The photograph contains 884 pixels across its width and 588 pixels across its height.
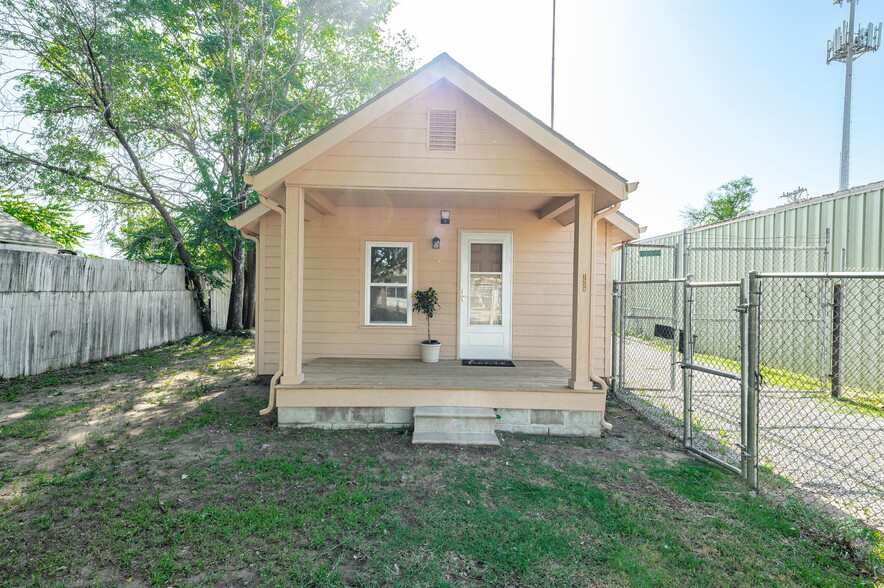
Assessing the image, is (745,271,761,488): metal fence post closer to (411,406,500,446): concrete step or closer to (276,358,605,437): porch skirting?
(276,358,605,437): porch skirting

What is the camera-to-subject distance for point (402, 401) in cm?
459

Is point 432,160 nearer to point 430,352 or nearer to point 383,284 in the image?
point 383,284

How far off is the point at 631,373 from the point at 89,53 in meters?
13.3

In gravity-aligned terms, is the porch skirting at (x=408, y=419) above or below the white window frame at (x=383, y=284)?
below

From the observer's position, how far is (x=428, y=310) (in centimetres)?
614

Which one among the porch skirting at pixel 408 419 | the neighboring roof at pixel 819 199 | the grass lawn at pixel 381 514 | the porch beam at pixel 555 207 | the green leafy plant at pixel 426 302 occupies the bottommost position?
the grass lawn at pixel 381 514

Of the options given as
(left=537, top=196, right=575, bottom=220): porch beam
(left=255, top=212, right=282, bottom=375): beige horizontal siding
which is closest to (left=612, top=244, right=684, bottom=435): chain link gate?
(left=537, top=196, right=575, bottom=220): porch beam

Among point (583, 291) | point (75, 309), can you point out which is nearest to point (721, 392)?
point (583, 291)

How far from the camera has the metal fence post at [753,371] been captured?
3.18m

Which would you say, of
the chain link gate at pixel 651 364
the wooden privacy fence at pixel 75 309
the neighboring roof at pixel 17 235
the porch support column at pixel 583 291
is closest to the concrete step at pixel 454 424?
the porch support column at pixel 583 291

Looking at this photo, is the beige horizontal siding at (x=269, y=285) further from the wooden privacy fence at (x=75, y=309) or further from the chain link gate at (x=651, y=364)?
the chain link gate at (x=651, y=364)

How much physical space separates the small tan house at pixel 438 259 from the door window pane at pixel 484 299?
0.9 inches

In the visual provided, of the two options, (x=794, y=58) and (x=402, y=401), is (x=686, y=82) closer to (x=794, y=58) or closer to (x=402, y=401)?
(x=794, y=58)

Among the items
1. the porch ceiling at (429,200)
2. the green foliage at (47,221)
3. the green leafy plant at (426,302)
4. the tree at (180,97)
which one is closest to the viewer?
the porch ceiling at (429,200)
